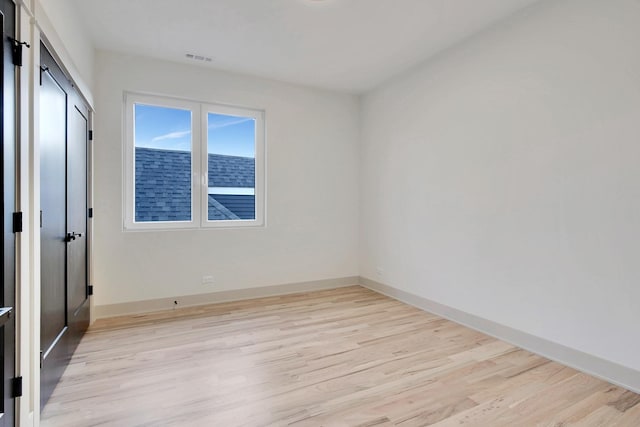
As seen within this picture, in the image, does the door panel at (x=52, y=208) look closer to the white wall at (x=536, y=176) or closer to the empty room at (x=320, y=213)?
the empty room at (x=320, y=213)

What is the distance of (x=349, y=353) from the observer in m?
2.73

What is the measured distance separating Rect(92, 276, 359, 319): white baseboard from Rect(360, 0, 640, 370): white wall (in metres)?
1.20

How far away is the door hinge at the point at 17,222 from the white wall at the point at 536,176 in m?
3.47

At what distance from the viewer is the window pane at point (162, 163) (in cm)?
382

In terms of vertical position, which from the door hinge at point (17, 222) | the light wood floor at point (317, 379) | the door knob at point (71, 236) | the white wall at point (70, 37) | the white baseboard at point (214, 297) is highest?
the white wall at point (70, 37)

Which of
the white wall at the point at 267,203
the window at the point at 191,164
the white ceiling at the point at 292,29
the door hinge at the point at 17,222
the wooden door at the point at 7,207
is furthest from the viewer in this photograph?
the window at the point at 191,164

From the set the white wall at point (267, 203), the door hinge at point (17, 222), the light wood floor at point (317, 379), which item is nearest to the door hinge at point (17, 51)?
the door hinge at point (17, 222)

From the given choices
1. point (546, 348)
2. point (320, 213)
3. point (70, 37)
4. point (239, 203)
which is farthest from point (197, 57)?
point (546, 348)

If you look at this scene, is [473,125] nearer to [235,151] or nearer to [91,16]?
[235,151]

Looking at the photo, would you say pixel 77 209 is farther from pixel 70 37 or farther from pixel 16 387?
pixel 16 387

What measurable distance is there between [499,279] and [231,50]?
3.61 m

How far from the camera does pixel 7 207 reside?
1.49m

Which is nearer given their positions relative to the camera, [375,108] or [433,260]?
[433,260]

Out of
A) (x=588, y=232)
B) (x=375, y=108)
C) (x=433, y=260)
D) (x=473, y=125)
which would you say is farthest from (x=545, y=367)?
(x=375, y=108)
